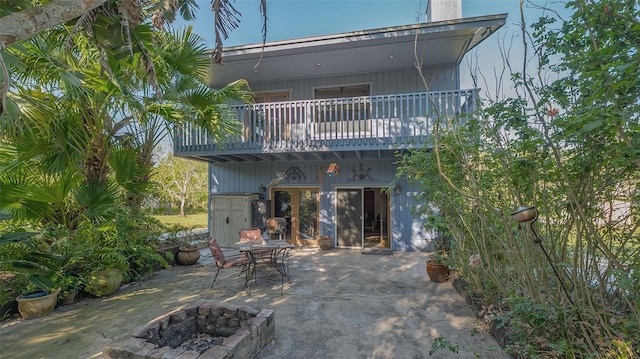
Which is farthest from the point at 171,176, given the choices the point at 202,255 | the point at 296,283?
the point at 296,283

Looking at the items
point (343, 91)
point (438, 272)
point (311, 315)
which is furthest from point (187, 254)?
point (343, 91)

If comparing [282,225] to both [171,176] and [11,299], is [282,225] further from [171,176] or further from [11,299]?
[171,176]

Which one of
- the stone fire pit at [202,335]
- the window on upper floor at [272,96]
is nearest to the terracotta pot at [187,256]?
the stone fire pit at [202,335]

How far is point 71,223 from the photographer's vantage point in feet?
15.2

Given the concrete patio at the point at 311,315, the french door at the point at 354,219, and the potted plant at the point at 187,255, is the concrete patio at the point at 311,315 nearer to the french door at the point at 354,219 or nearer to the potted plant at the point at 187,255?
the potted plant at the point at 187,255

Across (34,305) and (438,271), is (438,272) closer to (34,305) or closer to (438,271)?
(438,271)

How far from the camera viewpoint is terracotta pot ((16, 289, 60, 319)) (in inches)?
154

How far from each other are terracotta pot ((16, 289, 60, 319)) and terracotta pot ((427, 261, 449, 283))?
633 cm

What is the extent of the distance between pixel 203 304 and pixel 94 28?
3360 mm

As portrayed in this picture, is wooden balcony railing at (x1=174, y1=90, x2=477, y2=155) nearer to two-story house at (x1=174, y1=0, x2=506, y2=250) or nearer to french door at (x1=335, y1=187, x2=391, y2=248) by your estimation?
two-story house at (x1=174, y1=0, x2=506, y2=250)

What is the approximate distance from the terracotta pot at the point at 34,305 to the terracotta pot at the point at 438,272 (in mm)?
6331

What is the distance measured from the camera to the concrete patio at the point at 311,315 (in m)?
3.12

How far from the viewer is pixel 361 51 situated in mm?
7355

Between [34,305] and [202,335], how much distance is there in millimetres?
2677
